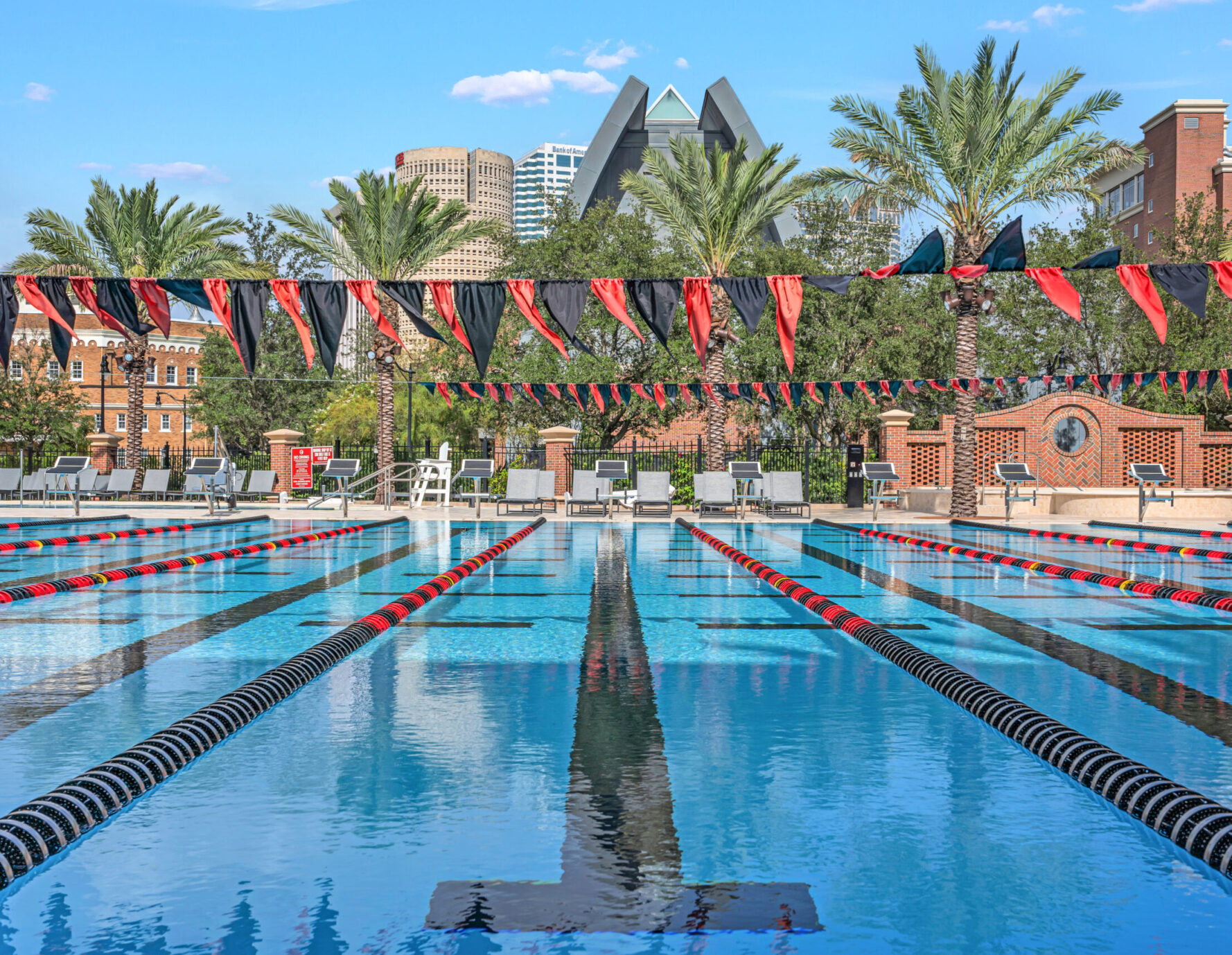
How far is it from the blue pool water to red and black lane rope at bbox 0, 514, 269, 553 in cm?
650

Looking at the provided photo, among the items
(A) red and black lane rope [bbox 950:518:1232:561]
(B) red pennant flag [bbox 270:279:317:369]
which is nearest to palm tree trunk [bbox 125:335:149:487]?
(B) red pennant flag [bbox 270:279:317:369]

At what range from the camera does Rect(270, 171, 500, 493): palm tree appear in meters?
27.2

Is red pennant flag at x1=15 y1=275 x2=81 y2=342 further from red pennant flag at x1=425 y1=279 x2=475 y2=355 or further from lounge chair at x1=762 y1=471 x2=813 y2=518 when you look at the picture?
lounge chair at x1=762 y1=471 x2=813 y2=518

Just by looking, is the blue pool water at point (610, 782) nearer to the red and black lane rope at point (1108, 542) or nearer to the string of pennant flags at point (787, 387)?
the red and black lane rope at point (1108, 542)

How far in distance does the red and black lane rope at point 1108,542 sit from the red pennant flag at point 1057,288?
11.4ft

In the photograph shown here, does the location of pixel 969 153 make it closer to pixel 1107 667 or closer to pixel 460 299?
pixel 460 299

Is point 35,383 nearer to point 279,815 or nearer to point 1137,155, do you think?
point 1137,155

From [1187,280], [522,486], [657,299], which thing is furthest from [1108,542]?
[522,486]

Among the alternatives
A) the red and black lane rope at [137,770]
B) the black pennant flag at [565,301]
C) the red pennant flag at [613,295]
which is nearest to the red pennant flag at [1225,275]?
the red pennant flag at [613,295]

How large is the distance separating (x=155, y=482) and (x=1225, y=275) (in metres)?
26.2

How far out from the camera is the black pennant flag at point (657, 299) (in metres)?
17.1

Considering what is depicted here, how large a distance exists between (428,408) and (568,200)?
9.87 metres

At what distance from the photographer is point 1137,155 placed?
2234 cm

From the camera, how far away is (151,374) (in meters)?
78.6
